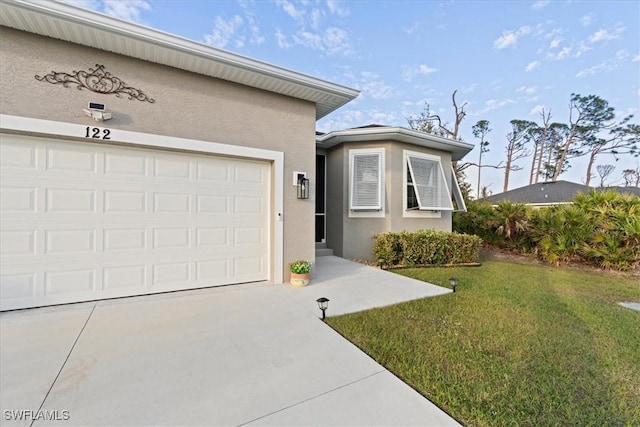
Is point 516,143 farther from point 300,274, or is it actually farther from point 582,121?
point 300,274

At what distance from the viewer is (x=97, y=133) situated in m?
3.82

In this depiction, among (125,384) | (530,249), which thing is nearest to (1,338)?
(125,384)

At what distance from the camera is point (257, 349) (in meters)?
2.70

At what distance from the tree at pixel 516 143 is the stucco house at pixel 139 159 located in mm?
25057

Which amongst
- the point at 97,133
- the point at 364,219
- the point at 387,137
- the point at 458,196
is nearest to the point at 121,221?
the point at 97,133

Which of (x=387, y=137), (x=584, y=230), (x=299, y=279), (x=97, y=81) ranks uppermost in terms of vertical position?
(x=387, y=137)

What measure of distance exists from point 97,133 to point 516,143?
96.5 ft

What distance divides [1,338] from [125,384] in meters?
2.00

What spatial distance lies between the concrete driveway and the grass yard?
323mm

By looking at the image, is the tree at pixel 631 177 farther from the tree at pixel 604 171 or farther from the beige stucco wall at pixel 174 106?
the beige stucco wall at pixel 174 106

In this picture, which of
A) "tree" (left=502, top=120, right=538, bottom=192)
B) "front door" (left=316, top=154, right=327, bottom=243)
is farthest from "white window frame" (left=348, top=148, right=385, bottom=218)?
"tree" (left=502, top=120, right=538, bottom=192)

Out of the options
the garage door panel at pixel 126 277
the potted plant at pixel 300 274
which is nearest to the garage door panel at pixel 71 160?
the garage door panel at pixel 126 277

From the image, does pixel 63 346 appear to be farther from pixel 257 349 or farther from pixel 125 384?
pixel 257 349

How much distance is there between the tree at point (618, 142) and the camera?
19500 millimetres
